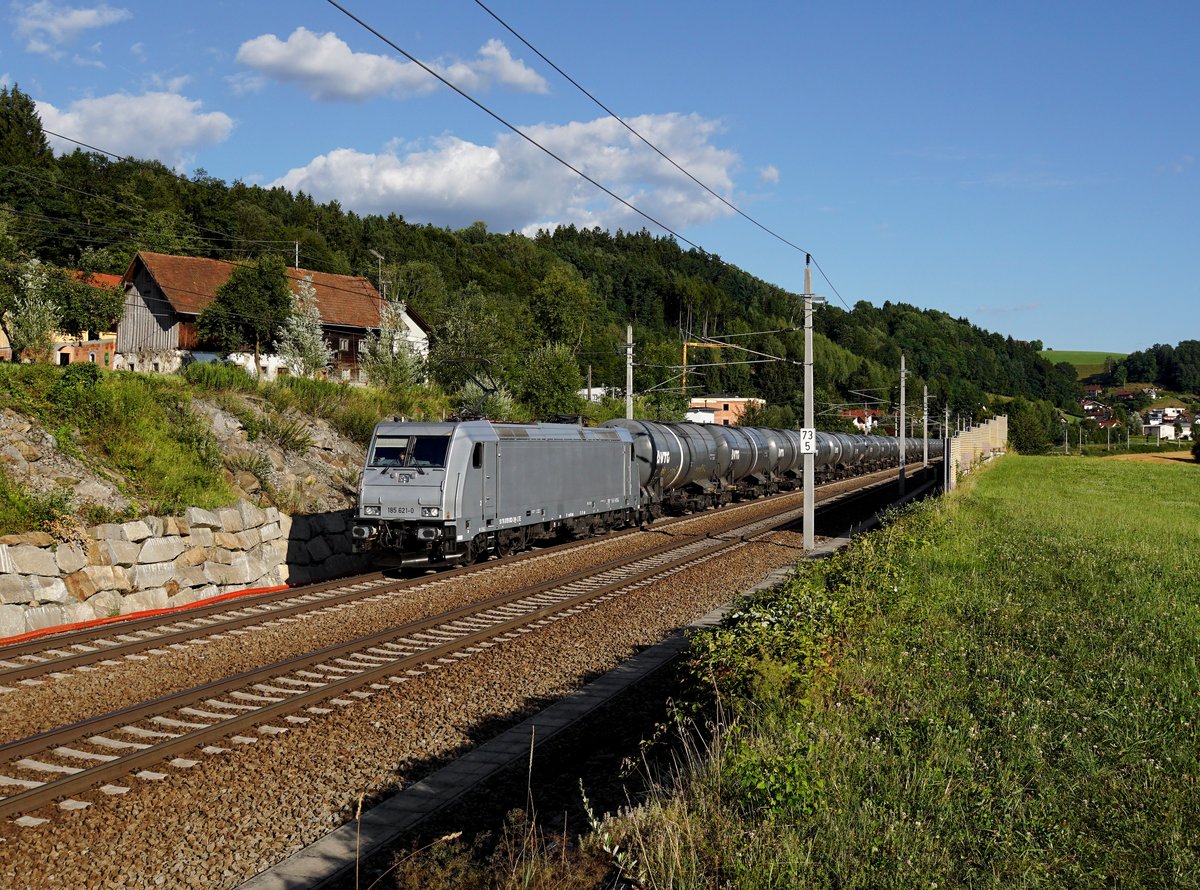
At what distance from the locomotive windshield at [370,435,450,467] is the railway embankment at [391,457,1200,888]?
857 centimetres

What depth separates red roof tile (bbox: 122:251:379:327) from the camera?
49969 mm

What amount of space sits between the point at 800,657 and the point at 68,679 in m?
8.43

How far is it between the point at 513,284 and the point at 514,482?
10760cm

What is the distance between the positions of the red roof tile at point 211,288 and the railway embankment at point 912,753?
43858 mm

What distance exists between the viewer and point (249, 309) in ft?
142

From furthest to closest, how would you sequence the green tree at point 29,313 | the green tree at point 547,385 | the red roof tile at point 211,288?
the red roof tile at point 211,288 → the green tree at point 547,385 → the green tree at point 29,313

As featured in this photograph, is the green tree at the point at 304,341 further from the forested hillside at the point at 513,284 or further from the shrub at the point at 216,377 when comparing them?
the shrub at the point at 216,377

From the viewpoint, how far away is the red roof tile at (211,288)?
49969 mm

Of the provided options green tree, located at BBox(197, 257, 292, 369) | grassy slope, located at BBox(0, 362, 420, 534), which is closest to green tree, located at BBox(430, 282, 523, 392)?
green tree, located at BBox(197, 257, 292, 369)

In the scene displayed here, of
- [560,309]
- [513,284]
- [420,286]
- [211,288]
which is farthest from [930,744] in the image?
[513,284]

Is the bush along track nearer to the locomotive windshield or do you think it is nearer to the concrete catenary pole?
the locomotive windshield

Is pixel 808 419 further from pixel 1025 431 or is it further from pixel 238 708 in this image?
pixel 1025 431

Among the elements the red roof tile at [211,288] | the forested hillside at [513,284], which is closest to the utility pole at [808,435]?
the forested hillside at [513,284]

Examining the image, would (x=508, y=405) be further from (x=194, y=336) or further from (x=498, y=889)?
(x=498, y=889)
